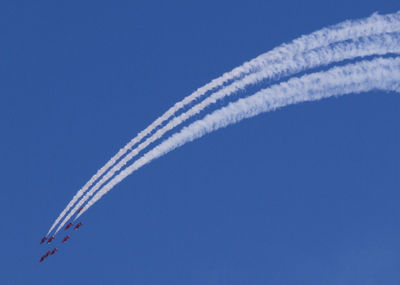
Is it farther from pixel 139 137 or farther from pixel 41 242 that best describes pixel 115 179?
pixel 41 242

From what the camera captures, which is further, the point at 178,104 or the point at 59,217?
the point at 59,217

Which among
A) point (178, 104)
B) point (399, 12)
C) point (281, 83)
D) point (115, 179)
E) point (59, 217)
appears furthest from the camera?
point (59, 217)

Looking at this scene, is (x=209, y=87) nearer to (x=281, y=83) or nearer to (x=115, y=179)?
(x=281, y=83)

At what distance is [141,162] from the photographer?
41.1 metres

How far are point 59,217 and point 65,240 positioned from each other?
4.64ft

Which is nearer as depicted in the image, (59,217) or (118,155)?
(118,155)

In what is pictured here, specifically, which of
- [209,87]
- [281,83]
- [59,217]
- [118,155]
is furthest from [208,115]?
[59,217]

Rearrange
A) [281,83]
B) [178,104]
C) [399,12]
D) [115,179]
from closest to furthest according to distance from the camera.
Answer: [399,12], [281,83], [178,104], [115,179]

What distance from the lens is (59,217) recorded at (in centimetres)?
4581

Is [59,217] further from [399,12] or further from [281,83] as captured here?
[399,12]

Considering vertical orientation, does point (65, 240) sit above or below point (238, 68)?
below

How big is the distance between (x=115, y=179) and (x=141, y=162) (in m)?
1.89

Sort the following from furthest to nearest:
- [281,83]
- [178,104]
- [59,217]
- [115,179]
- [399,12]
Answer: [59,217]
[115,179]
[178,104]
[281,83]
[399,12]

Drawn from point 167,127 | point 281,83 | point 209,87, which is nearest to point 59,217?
point 167,127
